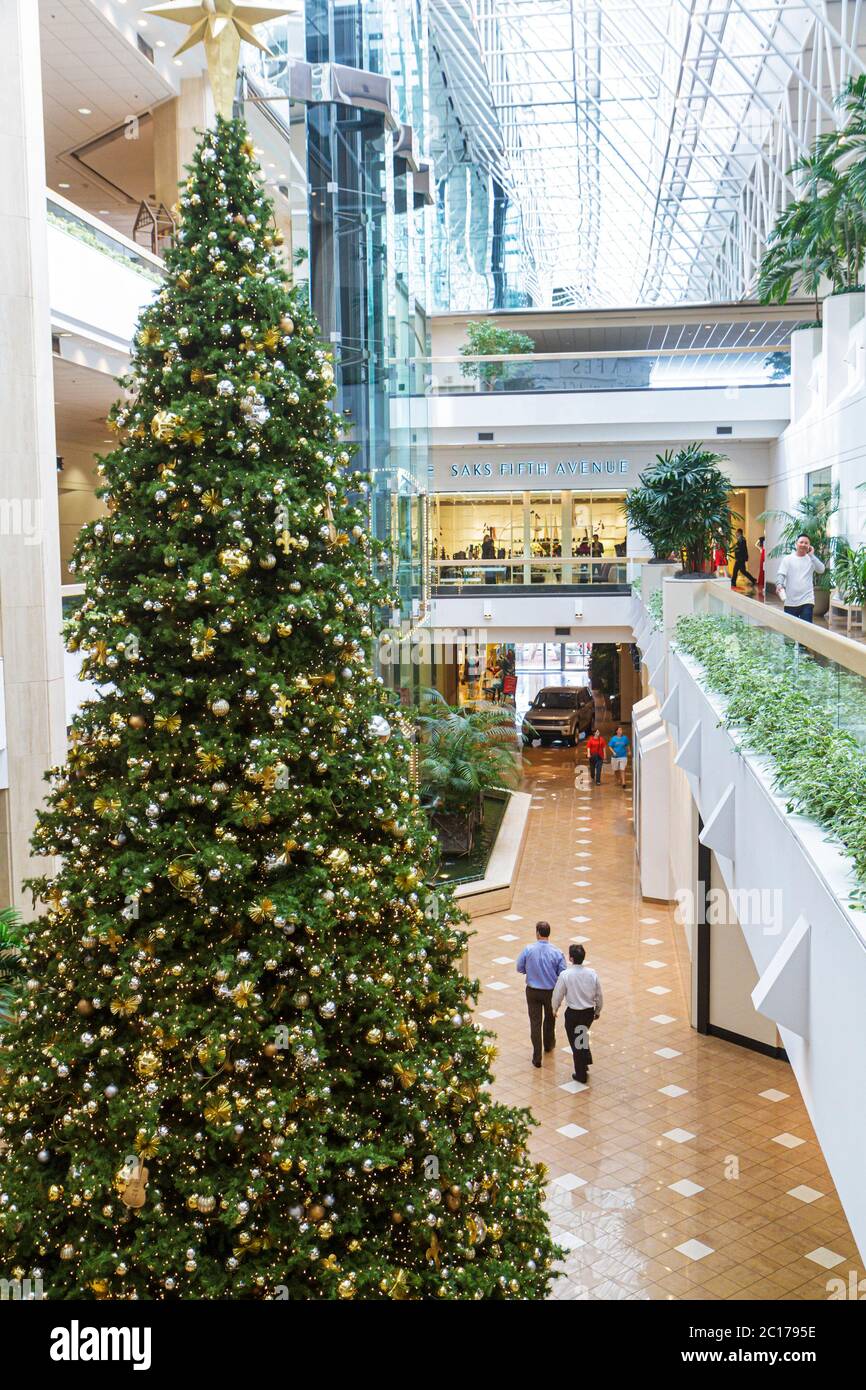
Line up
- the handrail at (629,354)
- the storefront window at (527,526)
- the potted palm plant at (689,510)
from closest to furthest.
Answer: the potted palm plant at (689,510), the handrail at (629,354), the storefront window at (527,526)

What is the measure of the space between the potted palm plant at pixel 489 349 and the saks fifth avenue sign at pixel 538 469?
9.60ft

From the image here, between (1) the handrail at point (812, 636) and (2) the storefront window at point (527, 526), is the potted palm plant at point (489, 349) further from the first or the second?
(1) the handrail at point (812, 636)

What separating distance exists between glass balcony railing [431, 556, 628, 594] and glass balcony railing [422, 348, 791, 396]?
14.3 feet

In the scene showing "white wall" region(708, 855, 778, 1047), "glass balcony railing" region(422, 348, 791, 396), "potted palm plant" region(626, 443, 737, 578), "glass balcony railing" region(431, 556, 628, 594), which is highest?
"glass balcony railing" region(422, 348, 791, 396)

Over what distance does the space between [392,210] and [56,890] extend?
43.6 ft

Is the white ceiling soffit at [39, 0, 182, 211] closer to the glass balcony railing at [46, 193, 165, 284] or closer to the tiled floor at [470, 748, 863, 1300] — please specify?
the glass balcony railing at [46, 193, 165, 284]

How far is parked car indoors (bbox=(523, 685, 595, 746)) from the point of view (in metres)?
33.8

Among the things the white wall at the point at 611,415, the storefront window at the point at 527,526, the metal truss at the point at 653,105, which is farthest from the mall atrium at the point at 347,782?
the storefront window at the point at 527,526

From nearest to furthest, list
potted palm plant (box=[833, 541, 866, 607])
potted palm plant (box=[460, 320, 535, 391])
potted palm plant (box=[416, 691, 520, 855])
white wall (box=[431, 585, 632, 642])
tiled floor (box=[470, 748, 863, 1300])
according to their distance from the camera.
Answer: tiled floor (box=[470, 748, 863, 1300])
potted palm plant (box=[833, 541, 866, 607])
potted palm plant (box=[416, 691, 520, 855])
white wall (box=[431, 585, 632, 642])
potted palm plant (box=[460, 320, 535, 391])

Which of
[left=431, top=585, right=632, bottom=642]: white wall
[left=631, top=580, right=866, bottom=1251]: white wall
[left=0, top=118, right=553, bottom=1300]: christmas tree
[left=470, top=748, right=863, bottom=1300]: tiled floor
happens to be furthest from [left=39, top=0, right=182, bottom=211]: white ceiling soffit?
[left=431, top=585, right=632, bottom=642]: white wall

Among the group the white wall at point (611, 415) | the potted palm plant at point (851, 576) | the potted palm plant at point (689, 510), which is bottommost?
the potted palm plant at point (851, 576)

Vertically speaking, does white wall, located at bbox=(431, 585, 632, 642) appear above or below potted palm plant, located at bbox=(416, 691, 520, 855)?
above

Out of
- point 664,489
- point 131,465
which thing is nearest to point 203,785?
point 131,465

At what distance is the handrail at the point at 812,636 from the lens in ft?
17.8
